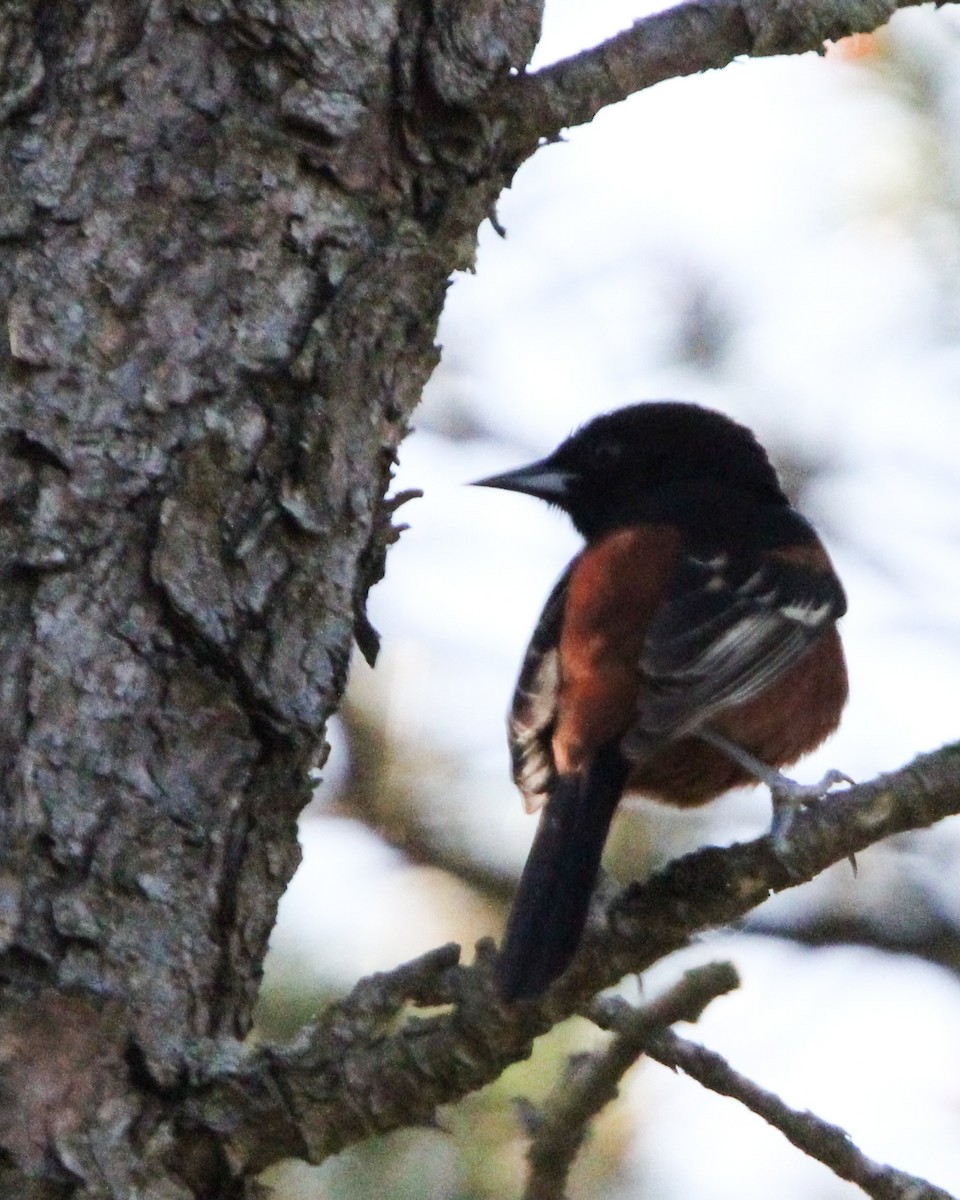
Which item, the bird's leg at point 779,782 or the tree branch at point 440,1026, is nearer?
the tree branch at point 440,1026

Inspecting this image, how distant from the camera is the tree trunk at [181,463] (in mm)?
2264

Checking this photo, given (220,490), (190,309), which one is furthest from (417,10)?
(220,490)

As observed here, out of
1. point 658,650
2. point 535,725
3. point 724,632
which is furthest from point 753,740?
point 535,725

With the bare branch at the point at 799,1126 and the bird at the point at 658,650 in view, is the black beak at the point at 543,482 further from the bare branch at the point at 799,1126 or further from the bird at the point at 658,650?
the bare branch at the point at 799,1126

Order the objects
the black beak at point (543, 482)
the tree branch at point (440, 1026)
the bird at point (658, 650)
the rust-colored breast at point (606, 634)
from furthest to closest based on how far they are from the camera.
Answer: the black beak at point (543, 482), the rust-colored breast at point (606, 634), the bird at point (658, 650), the tree branch at point (440, 1026)

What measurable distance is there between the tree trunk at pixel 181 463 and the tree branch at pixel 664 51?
90 mm

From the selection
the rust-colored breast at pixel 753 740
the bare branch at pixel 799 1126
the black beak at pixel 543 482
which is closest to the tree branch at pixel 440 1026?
the bare branch at pixel 799 1126

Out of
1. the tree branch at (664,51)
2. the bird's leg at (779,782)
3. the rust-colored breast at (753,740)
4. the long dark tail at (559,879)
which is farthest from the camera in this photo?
the rust-colored breast at (753,740)

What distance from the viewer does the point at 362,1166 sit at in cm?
416

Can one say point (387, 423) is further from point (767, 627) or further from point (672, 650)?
point (767, 627)

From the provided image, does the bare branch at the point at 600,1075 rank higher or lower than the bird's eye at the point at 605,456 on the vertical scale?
lower

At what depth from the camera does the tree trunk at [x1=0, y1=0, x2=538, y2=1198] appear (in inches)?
89.1

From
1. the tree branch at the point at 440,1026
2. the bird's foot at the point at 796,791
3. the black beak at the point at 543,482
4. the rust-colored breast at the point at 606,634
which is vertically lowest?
the tree branch at the point at 440,1026

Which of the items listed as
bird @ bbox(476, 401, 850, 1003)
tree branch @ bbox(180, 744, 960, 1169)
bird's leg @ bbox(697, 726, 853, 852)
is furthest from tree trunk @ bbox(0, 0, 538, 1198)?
bird's leg @ bbox(697, 726, 853, 852)
